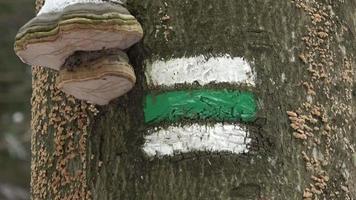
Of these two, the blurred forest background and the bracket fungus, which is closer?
the bracket fungus

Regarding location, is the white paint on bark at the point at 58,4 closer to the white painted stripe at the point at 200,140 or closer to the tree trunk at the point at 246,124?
the tree trunk at the point at 246,124

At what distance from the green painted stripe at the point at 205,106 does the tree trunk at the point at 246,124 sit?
0.02 m

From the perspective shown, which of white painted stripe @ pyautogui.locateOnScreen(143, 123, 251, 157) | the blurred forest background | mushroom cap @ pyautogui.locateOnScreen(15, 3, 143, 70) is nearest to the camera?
mushroom cap @ pyautogui.locateOnScreen(15, 3, 143, 70)

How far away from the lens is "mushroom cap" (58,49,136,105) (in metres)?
1.75

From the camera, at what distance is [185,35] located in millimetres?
1850

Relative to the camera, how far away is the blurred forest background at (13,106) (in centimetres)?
949

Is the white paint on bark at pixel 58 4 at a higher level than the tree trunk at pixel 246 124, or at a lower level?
higher

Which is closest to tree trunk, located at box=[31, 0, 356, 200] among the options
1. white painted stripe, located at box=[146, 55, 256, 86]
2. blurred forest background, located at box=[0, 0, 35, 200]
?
white painted stripe, located at box=[146, 55, 256, 86]

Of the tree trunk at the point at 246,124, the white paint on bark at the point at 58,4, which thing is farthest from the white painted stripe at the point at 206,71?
the white paint on bark at the point at 58,4

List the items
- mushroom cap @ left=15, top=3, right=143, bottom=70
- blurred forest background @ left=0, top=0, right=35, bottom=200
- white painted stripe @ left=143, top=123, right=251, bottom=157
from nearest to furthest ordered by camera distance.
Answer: mushroom cap @ left=15, top=3, right=143, bottom=70
white painted stripe @ left=143, top=123, right=251, bottom=157
blurred forest background @ left=0, top=0, right=35, bottom=200

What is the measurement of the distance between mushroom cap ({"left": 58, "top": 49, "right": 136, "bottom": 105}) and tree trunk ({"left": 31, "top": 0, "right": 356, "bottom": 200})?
0.07 metres

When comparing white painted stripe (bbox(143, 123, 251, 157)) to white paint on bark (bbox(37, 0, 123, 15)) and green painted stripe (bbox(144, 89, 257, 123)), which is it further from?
white paint on bark (bbox(37, 0, 123, 15))

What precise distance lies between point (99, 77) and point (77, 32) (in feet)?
0.37

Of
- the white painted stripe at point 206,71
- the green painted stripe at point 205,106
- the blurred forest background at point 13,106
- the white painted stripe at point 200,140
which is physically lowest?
the blurred forest background at point 13,106
